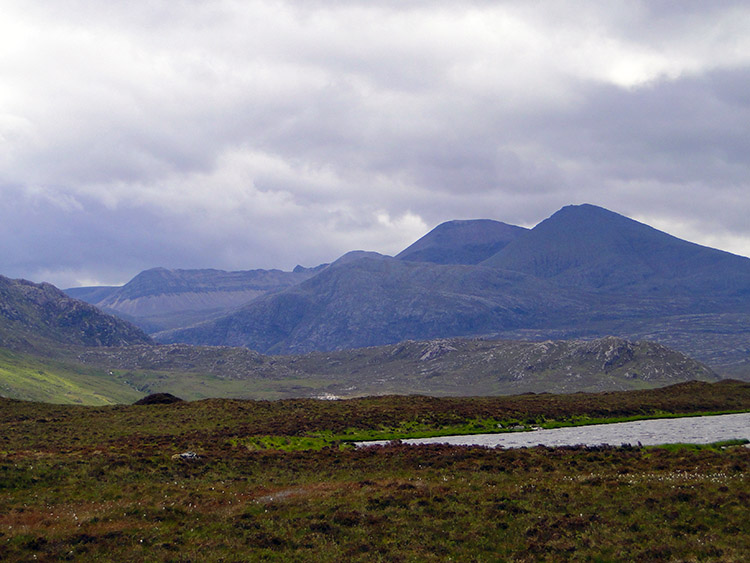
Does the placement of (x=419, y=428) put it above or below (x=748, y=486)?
below

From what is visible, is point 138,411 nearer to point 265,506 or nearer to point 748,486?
point 265,506

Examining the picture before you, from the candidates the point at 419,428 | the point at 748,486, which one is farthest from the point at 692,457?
the point at 419,428

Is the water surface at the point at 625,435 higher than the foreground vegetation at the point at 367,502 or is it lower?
lower

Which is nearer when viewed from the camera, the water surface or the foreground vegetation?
the foreground vegetation

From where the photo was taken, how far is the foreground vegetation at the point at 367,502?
1000 inches

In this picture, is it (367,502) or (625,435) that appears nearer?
(367,502)

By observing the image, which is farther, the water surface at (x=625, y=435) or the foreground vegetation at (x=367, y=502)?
the water surface at (x=625, y=435)

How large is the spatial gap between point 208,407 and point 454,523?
66.5 metres

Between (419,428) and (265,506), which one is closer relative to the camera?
(265,506)

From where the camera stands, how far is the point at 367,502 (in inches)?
1287

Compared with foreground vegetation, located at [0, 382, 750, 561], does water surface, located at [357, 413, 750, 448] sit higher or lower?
lower

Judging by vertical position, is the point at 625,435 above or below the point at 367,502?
below

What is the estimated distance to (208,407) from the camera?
287 feet

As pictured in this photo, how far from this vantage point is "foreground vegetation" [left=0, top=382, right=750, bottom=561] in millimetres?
25391
